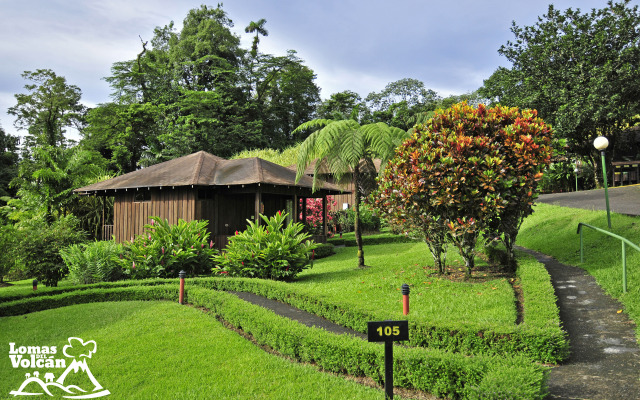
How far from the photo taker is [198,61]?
1647 inches

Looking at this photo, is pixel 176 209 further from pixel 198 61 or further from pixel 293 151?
pixel 198 61

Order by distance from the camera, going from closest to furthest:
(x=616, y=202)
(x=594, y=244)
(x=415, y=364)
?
(x=415, y=364) → (x=594, y=244) → (x=616, y=202)

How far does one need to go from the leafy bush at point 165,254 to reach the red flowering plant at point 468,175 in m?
6.36

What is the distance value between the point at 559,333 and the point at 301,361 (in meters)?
3.53

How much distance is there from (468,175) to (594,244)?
471 centimetres

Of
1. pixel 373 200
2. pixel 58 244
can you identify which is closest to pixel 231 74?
pixel 58 244

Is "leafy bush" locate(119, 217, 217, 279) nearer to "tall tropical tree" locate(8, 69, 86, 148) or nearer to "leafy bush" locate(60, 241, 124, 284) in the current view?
"leafy bush" locate(60, 241, 124, 284)

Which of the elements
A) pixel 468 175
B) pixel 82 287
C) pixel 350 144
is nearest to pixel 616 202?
pixel 468 175

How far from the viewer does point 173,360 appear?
20.9 ft

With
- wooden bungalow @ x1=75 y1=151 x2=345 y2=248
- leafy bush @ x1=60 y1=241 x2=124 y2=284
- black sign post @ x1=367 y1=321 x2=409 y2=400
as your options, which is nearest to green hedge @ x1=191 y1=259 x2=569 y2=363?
black sign post @ x1=367 y1=321 x2=409 y2=400

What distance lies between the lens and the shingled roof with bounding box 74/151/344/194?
16.8 meters

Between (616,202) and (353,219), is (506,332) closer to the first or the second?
(616,202)

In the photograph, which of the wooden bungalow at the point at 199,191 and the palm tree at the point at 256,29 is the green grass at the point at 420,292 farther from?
the palm tree at the point at 256,29

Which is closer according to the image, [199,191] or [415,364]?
[415,364]
